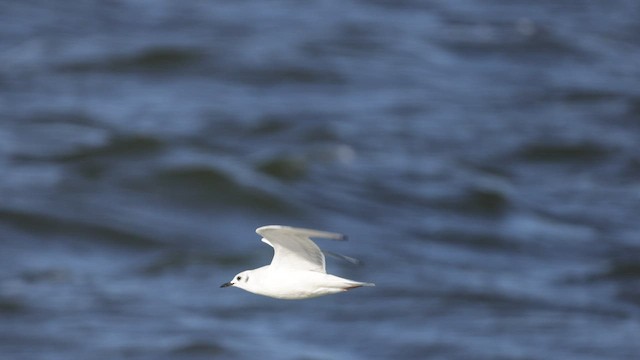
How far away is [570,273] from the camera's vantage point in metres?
24.3

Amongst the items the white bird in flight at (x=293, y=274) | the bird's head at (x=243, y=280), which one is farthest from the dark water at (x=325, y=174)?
the white bird in flight at (x=293, y=274)

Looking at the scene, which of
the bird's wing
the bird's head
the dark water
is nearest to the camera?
the bird's wing

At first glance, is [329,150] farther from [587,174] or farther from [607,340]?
[607,340]

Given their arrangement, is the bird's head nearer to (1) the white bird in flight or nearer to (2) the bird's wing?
(1) the white bird in flight

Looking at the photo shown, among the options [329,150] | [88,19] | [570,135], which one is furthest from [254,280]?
[88,19]

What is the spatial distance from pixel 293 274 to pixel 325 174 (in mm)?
19319

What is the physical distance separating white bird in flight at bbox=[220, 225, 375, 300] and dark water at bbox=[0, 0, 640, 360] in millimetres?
11906

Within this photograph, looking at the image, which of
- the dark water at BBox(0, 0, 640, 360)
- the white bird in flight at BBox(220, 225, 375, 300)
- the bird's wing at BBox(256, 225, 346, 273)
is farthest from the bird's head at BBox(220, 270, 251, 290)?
the dark water at BBox(0, 0, 640, 360)

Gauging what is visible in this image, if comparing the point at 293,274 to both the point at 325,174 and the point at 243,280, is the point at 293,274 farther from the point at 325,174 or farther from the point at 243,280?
the point at 325,174

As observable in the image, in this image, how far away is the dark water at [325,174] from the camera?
73.7 feet

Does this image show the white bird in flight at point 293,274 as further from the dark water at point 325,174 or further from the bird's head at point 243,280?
the dark water at point 325,174

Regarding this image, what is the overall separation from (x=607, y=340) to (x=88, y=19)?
17.3m

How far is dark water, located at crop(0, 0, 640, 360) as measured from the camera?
73.7ft

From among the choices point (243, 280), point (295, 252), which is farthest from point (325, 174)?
point (295, 252)
